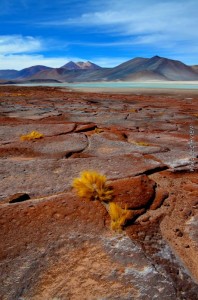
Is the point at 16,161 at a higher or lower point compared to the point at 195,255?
higher

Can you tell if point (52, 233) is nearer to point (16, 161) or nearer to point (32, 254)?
point (32, 254)

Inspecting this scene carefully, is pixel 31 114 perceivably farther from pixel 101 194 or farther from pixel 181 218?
pixel 181 218

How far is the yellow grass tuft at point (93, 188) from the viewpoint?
3759mm

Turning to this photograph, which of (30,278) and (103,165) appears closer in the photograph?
(30,278)

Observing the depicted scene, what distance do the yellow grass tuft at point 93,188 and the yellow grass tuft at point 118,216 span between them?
1.06 ft

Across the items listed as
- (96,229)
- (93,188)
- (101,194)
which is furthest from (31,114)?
(96,229)

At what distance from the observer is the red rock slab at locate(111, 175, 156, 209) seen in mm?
3722

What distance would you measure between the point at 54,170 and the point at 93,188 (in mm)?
1041

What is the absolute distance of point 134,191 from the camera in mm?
4016

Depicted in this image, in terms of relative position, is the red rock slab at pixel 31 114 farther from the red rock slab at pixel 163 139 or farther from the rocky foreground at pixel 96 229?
the rocky foreground at pixel 96 229

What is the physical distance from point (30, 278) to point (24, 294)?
0.16 meters

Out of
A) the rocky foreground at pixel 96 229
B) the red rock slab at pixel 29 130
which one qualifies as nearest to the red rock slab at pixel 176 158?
the rocky foreground at pixel 96 229

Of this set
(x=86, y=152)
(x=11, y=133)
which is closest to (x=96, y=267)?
(x=86, y=152)

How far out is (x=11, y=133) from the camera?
25.4ft
